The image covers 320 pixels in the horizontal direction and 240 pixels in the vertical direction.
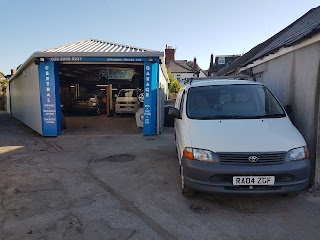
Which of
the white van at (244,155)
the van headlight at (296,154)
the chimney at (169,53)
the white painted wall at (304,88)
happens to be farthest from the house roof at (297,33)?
the chimney at (169,53)

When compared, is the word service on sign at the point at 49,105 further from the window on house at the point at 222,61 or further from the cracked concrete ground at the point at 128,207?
the window on house at the point at 222,61

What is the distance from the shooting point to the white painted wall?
4.59 metres

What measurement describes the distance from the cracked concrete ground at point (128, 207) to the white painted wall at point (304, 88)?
3.36 ft

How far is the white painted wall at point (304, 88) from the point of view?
4.59m

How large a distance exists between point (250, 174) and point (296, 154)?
2.60 feet

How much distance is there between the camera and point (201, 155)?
3.91m

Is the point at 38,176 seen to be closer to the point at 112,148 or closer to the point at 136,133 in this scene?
the point at 112,148

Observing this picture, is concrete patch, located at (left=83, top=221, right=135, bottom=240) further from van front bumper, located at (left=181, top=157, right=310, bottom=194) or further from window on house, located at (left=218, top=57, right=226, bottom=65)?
window on house, located at (left=218, top=57, right=226, bottom=65)

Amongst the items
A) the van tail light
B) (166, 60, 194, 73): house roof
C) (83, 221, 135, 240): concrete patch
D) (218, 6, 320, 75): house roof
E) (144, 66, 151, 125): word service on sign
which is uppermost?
(166, 60, 194, 73): house roof

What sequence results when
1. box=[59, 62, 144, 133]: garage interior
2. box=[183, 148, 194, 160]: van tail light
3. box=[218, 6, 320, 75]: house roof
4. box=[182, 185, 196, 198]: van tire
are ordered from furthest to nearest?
box=[59, 62, 144, 133]: garage interior, box=[218, 6, 320, 75]: house roof, box=[182, 185, 196, 198]: van tire, box=[183, 148, 194, 160]: van tail light

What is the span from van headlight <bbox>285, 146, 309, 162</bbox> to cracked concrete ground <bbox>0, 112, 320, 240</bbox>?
30.8 inches

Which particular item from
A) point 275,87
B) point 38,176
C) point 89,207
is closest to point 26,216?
point 89,207

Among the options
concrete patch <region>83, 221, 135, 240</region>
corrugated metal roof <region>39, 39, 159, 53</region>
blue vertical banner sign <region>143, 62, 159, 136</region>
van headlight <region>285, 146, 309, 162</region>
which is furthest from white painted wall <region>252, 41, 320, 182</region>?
corrugated metal roof <region>39, 39, 159, 53</region>

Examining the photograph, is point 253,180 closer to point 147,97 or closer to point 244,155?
point 244,155
